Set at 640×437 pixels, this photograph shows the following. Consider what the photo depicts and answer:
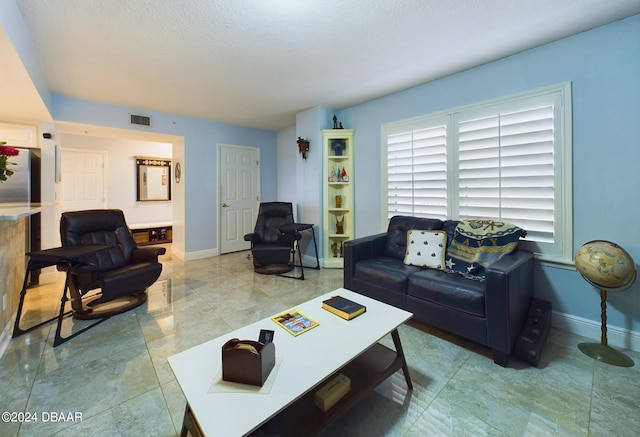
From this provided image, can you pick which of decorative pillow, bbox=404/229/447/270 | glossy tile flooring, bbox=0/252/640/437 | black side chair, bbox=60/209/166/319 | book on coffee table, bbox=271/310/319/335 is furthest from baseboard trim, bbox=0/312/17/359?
decorative pillow, bbox=404/229/447/270

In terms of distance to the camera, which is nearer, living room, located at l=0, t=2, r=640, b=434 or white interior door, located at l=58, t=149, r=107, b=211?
living room, located at l=0, t=2, r=640, b=434

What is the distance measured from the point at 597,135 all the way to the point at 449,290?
172 cm

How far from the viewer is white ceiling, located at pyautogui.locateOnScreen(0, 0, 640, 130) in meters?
1.91

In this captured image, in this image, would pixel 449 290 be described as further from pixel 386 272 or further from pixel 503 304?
pixel 386 272

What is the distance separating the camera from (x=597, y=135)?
2137 millimetres

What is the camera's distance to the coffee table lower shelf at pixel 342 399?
3.72 ft

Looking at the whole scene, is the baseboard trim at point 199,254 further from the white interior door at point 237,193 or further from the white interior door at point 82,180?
the white interior door at point 82,180

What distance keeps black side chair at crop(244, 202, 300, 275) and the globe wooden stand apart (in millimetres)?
3056

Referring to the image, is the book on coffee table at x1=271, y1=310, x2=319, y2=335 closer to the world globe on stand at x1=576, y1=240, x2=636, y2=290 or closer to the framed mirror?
the world globe on stand at x1=576, y1=240, x2=636, y2=290

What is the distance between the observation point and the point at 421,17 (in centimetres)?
201

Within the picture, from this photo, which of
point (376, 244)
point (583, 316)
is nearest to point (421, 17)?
point (376, 244)

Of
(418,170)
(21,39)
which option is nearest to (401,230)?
(418,170)

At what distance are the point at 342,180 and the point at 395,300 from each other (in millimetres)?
2153

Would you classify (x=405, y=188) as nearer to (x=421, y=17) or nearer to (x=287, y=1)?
(x=421, y=17)
